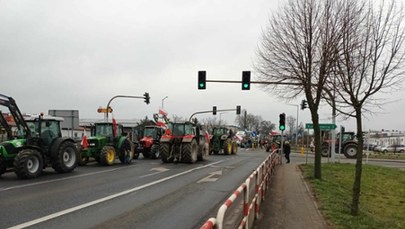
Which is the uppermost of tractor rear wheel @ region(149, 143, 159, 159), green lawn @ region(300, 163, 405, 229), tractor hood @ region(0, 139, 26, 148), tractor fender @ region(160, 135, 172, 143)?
tractor fender @ region(160, 135, 172, 143)

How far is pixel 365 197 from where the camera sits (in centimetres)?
1733

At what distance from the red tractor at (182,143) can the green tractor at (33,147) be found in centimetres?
695

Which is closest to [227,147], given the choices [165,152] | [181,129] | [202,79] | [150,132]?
[150,132]

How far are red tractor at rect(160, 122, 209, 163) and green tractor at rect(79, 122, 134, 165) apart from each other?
2.05 m

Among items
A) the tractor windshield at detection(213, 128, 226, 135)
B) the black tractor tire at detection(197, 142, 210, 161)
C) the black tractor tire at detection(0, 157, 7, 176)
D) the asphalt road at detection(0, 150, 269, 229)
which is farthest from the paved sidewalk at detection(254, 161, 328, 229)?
the tractor windshield at detection(213, 128, 226, 135)

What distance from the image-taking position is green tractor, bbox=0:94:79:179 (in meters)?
16.6

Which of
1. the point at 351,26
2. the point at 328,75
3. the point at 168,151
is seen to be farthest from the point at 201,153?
the point at 351,26

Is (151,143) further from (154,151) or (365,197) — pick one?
(365,197)

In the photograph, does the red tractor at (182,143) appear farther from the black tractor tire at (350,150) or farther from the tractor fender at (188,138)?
the black tractor tire at (350,150)

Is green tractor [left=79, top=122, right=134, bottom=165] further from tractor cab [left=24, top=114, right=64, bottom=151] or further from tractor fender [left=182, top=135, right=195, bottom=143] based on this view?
tractor cab [left=24, top=114, right=64, bottom=151]

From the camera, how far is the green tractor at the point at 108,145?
2330cm

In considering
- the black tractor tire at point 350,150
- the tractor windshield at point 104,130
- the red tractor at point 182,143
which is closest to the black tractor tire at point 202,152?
the red tractor at point 182,143

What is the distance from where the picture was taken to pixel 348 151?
42594 millimetres

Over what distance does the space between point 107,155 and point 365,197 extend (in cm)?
1255
